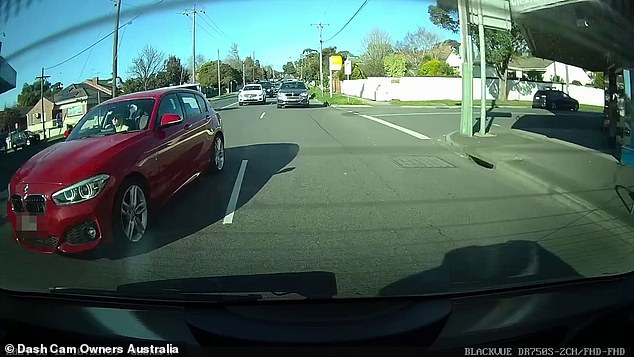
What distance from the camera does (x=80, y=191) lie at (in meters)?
3.34

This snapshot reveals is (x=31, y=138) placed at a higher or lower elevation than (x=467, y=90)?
lower

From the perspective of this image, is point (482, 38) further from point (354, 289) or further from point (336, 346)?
point (336, 346)

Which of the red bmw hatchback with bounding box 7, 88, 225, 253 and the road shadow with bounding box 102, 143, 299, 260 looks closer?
the red bmw hatchback with bounding box 7, 88, 225, 253

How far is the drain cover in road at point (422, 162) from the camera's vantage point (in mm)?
5281

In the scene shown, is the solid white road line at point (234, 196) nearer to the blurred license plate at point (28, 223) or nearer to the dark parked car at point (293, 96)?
the blurred license plate at point (28, 223)

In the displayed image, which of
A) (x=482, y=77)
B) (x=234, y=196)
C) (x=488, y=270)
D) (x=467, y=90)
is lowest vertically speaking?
(x=488, y=270)

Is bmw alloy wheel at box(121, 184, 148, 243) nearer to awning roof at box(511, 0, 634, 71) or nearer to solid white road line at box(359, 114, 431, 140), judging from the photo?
solid white road line at box(359, 114, 431, 140)

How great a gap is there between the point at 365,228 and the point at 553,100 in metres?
2.67

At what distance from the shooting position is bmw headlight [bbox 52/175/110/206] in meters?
3.27

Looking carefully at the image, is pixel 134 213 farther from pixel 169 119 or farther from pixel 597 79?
pixel 597 79

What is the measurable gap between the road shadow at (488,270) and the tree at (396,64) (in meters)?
2.01

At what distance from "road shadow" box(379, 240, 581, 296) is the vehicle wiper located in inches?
33.3

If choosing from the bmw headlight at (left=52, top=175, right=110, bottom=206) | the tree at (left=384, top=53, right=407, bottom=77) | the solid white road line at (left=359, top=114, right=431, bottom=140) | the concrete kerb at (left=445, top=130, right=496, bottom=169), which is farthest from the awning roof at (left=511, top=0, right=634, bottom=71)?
the bmw headlight at (left=52, top=175, right=110, bottom=206)

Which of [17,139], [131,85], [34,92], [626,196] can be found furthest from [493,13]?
[17,139]
